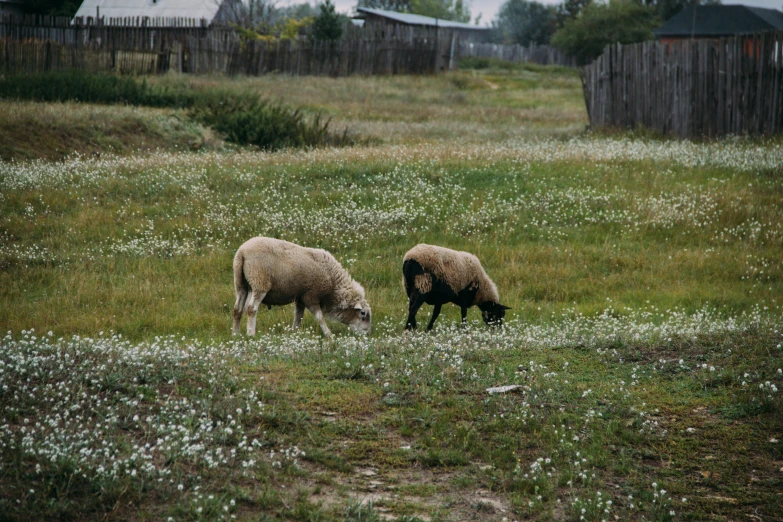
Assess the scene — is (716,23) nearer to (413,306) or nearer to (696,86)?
(696,86)

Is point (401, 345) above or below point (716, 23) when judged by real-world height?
below

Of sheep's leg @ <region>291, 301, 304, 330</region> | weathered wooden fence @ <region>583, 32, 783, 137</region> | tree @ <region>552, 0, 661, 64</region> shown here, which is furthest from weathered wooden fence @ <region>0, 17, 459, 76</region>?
sheep's leg @ <region>291, 301, 304, 330</region>

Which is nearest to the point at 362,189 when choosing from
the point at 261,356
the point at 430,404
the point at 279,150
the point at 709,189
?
the point at 279,150

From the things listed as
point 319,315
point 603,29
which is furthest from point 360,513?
point 603,29

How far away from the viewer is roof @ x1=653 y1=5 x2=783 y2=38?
63.1m

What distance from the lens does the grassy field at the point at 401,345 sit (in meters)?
5.44

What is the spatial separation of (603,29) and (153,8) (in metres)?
37.7

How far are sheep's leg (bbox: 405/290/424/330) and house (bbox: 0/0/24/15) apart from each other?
48.2 meters

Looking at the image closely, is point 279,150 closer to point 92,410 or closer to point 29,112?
point 29,112

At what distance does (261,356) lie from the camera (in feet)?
26.7

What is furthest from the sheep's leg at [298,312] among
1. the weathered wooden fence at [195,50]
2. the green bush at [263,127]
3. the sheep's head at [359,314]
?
the weathered wooden fence at [195,50]

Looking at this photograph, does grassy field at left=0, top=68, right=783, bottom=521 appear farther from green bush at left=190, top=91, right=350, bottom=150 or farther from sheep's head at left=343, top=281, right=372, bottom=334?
green bush at left=190, top=91, right=350, bottom=150

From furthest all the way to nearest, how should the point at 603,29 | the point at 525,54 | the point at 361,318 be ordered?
the point at 525,54, the point at 603,29, the point at 361,318

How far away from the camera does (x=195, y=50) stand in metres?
36.2
